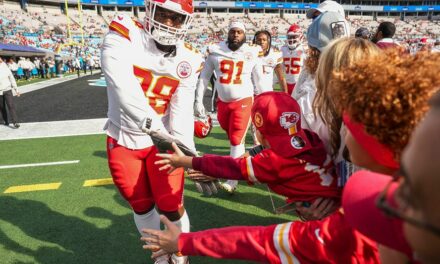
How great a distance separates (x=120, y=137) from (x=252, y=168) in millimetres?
1118

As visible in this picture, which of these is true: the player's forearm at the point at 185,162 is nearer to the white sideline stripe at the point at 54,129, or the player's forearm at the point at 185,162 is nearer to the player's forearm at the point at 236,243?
the player's forearm at the point at 236,243

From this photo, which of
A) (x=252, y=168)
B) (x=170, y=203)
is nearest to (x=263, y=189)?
(x=170, y=203)

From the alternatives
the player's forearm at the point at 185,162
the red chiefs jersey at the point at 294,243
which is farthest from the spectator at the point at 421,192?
the player's forearm at the point at 185,162

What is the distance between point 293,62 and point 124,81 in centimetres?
472

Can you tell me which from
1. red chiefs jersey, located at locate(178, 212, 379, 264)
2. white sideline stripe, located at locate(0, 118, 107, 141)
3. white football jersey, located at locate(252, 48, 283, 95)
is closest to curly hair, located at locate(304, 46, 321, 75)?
red chiefs jersey, located at locate(178, 212, 379, 264)

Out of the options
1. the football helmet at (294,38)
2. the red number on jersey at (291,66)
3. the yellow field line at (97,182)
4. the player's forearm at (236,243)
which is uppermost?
the football helmet at (294,38)

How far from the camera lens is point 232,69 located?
4.32 meters

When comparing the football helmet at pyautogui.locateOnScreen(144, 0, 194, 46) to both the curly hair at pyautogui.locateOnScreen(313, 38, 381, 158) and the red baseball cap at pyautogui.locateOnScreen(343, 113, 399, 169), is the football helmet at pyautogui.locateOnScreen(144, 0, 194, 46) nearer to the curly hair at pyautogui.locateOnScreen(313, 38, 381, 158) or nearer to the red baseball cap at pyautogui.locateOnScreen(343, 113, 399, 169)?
the curly hair at pyautogui.locateOnScreen(313, 38, 381, 158)

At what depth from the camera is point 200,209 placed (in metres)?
3.54

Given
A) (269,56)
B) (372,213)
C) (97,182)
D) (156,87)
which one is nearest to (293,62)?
(269,56)

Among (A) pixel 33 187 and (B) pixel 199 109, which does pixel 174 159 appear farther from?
(A) pixel 33 187

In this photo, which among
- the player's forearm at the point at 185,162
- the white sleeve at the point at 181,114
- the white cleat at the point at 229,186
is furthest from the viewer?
the white cleat at the point at 229,186

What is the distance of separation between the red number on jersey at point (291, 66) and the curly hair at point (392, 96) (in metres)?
5.53

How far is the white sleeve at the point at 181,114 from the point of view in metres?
2.29
